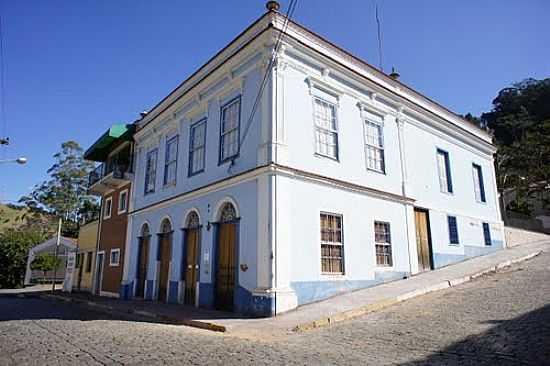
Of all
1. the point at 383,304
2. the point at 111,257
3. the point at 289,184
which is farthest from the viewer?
the point at 111,257

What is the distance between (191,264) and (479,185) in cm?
1435

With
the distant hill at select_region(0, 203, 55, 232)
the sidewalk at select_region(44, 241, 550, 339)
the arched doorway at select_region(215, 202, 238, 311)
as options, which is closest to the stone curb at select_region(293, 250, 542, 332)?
the sidewalk at select_region(44, 241, 550, 339)

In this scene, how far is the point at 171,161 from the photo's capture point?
15.4 meters

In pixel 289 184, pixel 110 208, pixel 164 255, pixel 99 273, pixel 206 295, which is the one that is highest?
pixel 110 208

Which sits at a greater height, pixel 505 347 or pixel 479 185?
pixel 479 185

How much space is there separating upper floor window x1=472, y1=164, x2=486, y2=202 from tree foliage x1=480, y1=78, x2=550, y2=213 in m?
14.5

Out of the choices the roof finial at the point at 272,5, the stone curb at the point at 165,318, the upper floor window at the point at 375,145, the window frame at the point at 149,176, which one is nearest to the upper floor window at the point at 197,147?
the window frame at the point at 149,176

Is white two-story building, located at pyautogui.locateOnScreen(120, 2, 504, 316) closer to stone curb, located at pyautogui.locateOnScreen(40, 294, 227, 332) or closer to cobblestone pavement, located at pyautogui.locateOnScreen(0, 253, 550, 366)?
stone curb, located at pyautogui.locateOnScreen(40, 294, 227, 332)

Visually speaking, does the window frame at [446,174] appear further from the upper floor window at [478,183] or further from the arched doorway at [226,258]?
the arched doorway at [226,258]

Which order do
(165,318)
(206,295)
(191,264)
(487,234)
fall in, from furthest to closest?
(487,234), (191,264), (206,295), (165,318)

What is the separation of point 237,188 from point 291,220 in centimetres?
193

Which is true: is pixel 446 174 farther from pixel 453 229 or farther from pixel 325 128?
pixel 325 128

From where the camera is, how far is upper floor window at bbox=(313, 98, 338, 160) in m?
11.5

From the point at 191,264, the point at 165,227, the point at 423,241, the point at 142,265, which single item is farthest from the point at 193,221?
the point at 423,241
